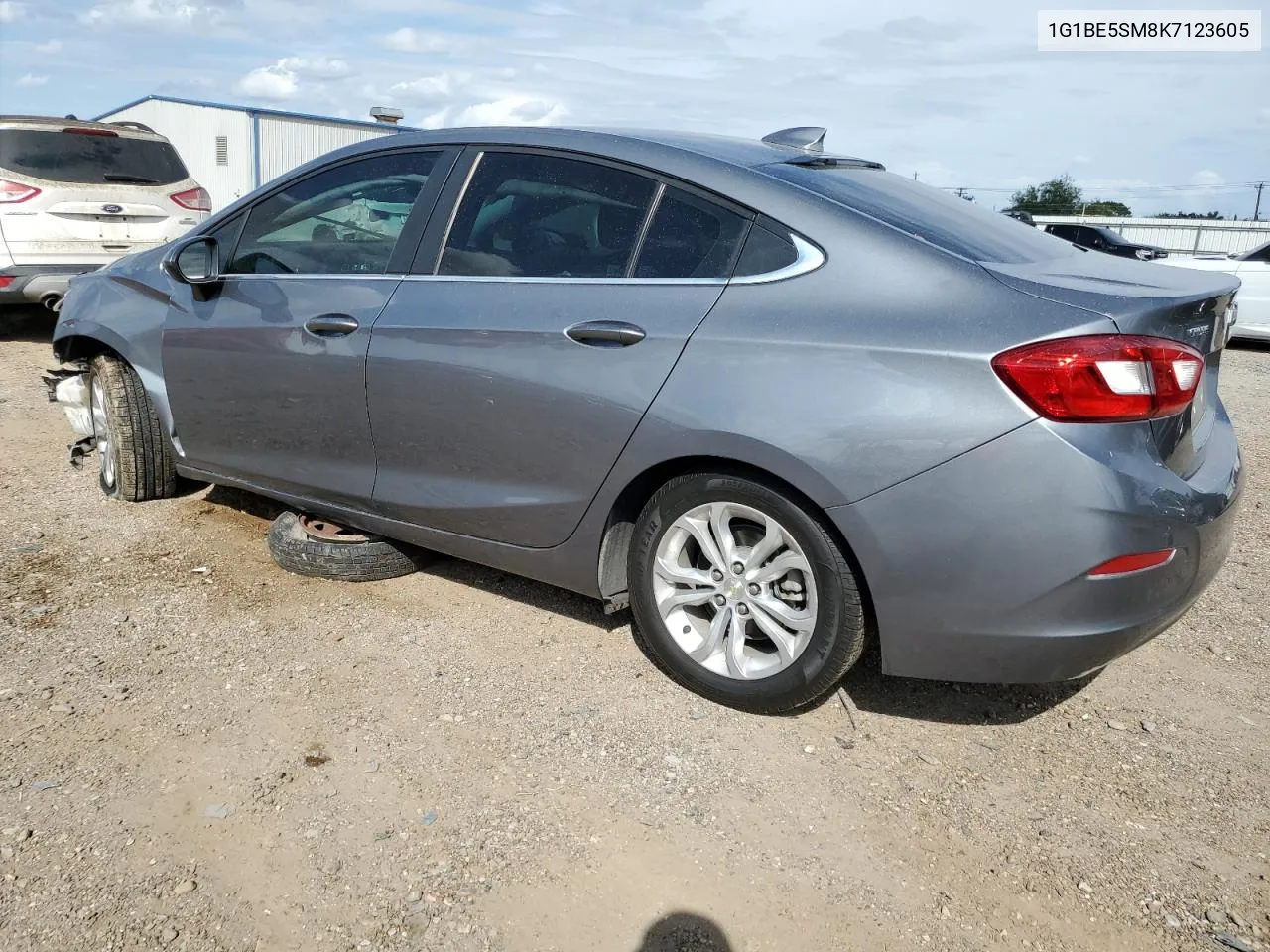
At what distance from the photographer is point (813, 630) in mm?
3012

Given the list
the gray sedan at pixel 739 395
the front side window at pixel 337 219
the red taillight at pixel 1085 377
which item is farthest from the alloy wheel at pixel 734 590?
the front side window at pixel 337 219

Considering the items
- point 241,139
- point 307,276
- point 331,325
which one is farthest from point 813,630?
point 241,139

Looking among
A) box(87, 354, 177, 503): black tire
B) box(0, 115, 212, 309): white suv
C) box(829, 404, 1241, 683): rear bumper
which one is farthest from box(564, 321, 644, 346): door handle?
box(0, 115, 212, 309): white suv

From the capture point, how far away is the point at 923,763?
306 centimetres

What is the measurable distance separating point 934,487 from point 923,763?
34.7 inches

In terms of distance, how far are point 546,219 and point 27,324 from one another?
30.5 ft

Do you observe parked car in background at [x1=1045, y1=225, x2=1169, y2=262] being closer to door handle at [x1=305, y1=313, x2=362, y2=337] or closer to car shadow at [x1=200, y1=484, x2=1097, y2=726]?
car shadow at [x1=200, y1=484, x2=1097, y2=726]

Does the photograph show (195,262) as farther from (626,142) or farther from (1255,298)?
(1255,298)

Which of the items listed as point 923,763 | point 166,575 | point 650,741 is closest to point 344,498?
point 166,575

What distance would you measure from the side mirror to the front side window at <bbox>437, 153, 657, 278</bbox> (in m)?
1.19

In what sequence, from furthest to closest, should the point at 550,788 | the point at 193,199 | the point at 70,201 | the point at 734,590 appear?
the point at 193,199, the point at 70,201, the point at 734,590, the point at 550,788

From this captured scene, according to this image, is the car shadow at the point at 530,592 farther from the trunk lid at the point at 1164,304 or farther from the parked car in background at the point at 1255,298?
the parked car in background at the point at 1255,298

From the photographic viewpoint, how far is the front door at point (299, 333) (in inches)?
149

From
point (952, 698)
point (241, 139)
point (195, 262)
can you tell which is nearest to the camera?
point (952, 698)
